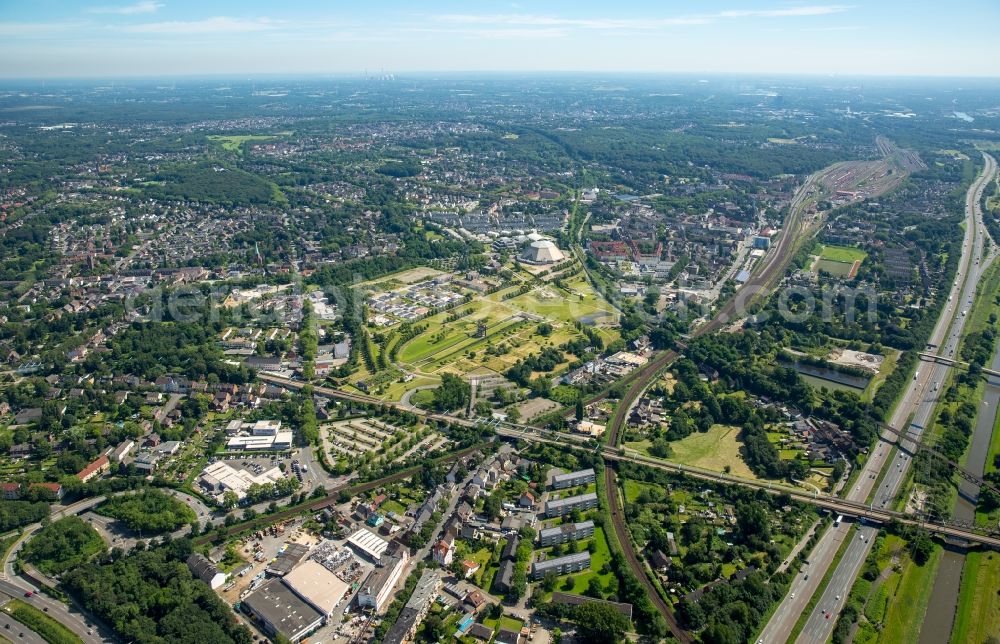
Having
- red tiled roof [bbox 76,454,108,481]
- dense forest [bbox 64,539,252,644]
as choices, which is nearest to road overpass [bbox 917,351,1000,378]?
dense forest [bbox 64,539,252,644]

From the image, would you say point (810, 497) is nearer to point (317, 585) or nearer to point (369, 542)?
point (369, 542)

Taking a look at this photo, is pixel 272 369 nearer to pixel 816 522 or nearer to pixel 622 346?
pixel 622 346

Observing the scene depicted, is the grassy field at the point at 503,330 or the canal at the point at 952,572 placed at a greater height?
the grassy field at the point at 503,330

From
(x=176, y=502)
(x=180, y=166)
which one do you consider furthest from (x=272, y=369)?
(x=180, y=166)

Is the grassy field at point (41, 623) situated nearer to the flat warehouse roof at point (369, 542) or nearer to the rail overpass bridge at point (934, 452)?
the flat warehouse roof at point (369, 542)

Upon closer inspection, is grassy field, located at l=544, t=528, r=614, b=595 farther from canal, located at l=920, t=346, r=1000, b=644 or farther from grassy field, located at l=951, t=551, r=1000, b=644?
grassy field, located at l=951, t=551, r=1000, b=644

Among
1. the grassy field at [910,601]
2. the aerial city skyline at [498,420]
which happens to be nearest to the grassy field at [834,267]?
the aerial city skyline at [498,420]
